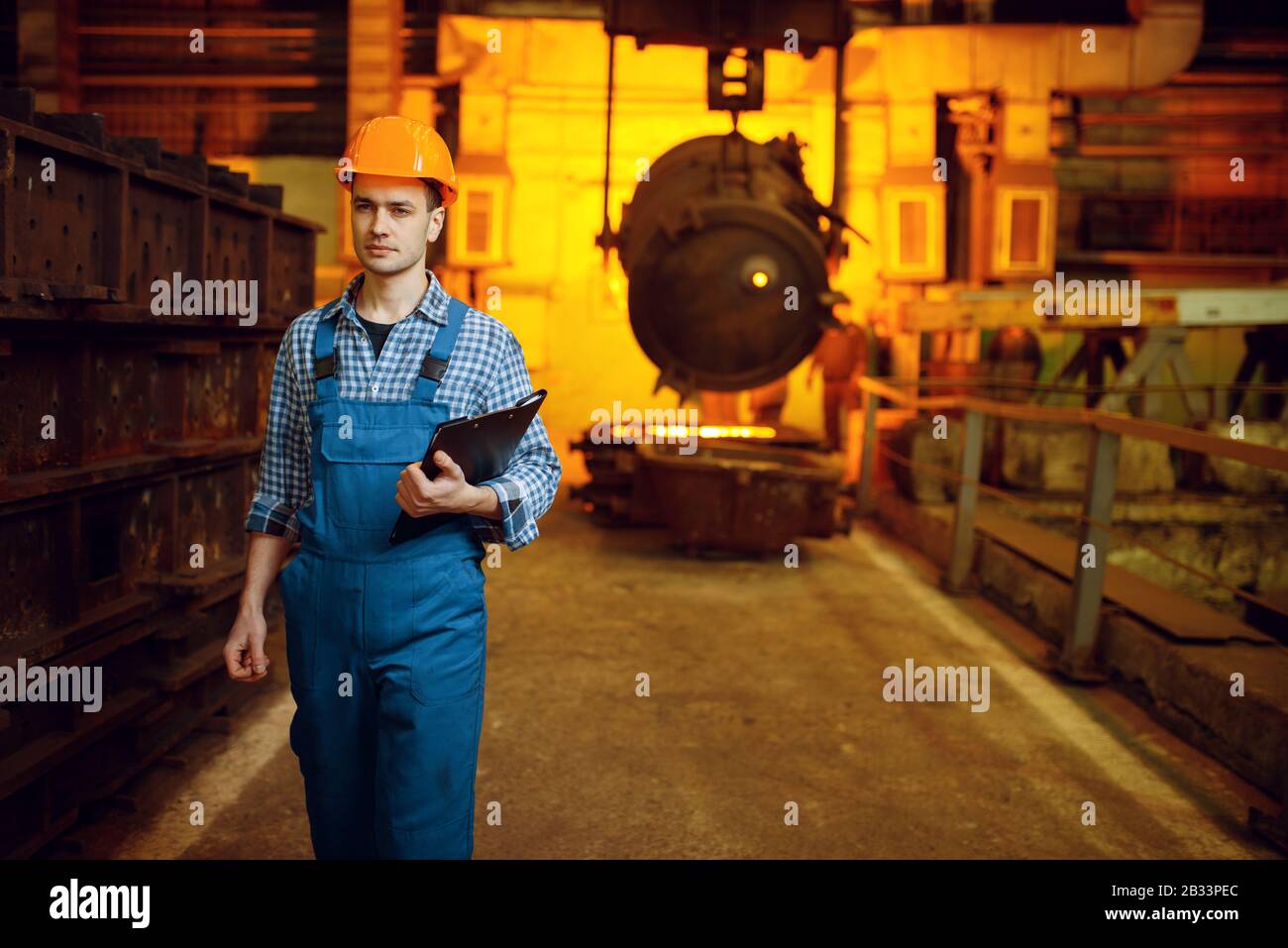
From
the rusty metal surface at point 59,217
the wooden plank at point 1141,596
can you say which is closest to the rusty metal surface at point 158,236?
the rusty metal surface at point 59,217

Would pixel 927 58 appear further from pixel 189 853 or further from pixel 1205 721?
pixel 189 853

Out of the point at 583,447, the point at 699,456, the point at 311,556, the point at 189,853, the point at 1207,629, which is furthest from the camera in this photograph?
the point at 583,447

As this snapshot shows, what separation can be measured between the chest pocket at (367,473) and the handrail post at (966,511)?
525 cm

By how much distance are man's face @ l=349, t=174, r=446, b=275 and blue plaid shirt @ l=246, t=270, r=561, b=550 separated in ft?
0.40

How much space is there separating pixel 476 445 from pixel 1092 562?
4.01 metres

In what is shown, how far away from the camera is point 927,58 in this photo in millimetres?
10852

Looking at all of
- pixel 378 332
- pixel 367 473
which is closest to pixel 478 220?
pixel 378 332

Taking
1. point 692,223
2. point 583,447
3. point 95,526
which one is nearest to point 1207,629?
point 692,223

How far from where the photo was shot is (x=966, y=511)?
7.12 m

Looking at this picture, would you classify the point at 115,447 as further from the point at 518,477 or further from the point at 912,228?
the point at 912,228

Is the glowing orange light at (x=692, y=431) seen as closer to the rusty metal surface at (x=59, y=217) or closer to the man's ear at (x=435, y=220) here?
the rusty metal surface at (x=59, y=217)

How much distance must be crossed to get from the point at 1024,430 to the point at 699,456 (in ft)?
8.92

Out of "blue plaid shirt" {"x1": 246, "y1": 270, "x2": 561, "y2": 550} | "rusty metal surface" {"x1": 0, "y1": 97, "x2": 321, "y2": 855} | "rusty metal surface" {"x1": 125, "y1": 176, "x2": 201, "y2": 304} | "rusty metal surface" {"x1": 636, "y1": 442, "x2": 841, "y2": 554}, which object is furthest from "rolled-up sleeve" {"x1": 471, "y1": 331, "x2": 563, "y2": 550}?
"rusty metal surface" {"x1": 636, "y1": 442, "x2": 841, "y2": 554}

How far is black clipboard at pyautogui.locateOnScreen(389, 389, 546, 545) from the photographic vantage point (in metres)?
2.16
